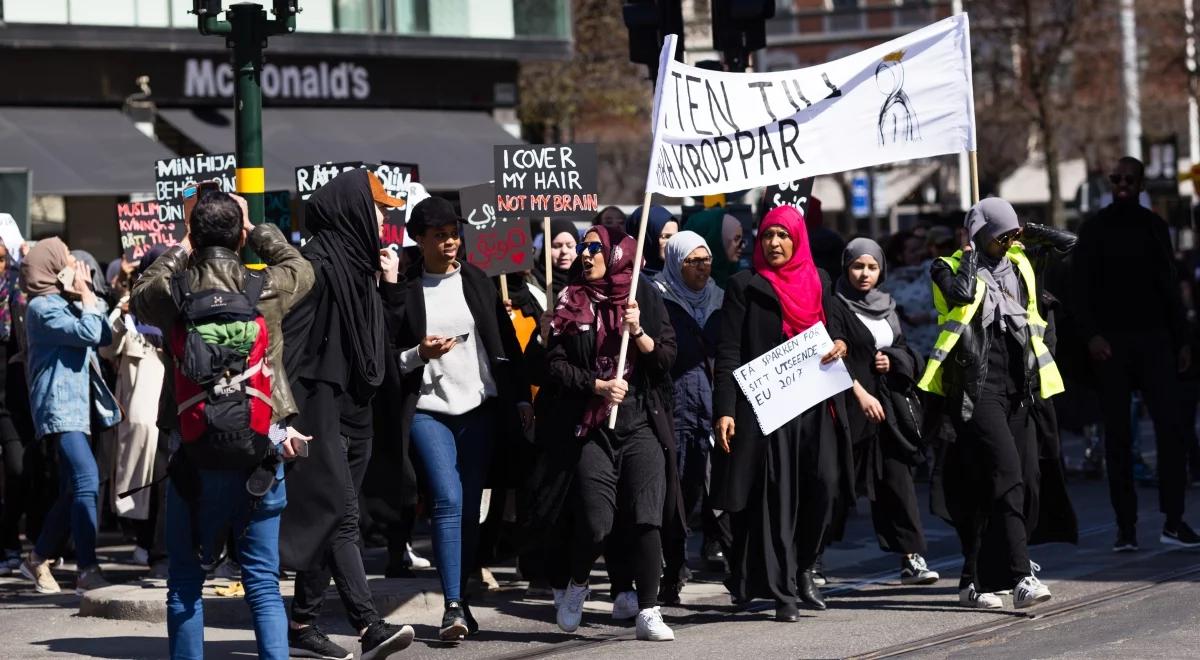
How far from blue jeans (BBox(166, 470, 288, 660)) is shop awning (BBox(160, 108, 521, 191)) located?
15.5 metres

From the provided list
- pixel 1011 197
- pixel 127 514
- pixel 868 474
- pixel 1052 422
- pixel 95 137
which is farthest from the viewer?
pixel 1011 197

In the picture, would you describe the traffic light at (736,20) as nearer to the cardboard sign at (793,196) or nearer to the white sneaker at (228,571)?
the cardboard sign at (793,196)

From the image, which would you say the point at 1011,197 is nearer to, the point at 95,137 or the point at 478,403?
the point at 95,137

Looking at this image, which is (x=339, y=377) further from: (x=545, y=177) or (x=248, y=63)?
(x=545, y=177)

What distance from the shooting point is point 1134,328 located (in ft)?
→ 37.6

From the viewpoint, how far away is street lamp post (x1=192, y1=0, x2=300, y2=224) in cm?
993

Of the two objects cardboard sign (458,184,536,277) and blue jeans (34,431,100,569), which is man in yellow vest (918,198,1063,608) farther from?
blue jeans (34,431,100,569)

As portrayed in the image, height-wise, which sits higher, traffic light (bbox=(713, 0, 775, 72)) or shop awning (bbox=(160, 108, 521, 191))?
shop awning (bbox=(160, 108, 521, 191))

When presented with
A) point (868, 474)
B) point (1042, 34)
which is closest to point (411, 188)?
point (868, 474)

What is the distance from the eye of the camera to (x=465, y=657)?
8555 millimetres

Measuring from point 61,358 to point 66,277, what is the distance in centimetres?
50

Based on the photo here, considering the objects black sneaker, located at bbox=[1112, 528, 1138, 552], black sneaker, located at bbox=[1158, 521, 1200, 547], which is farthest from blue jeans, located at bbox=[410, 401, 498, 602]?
black sneaker, located at bbox=[1158, 521, 1200, 547]

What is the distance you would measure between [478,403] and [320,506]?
1.25 metres

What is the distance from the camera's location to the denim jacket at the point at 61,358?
1029 cm
